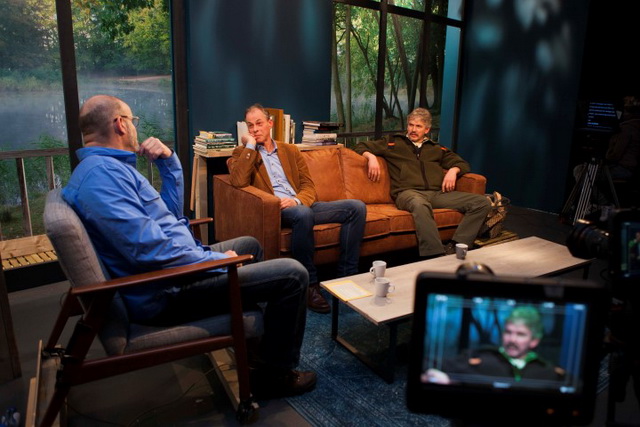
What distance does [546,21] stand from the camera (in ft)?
17.4

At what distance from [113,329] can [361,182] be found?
2516 millimetres

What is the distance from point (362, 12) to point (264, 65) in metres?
2.52

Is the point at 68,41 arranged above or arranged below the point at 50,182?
above

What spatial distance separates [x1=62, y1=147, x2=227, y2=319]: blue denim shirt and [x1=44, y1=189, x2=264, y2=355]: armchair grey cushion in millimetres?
58

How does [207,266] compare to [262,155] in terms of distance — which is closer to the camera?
[207,266]

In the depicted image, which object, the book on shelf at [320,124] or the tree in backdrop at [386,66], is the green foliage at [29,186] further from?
the tree in backdrop at [386,66]

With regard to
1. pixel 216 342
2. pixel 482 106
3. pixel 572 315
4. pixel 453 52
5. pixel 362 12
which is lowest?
pixel 216 342

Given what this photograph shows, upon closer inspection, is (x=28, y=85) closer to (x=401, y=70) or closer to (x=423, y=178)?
(x=423, y=178)

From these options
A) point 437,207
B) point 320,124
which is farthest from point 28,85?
point 437,207

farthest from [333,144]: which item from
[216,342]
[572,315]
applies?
[572,315]

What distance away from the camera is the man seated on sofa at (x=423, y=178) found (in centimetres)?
373

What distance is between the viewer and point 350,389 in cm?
229

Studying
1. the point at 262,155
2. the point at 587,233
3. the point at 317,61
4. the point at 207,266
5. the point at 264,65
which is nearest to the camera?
the point at 587,233

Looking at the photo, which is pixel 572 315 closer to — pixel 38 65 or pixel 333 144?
pixel 333 144
